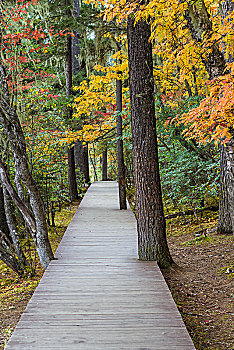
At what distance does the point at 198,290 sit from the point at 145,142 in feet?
7.13

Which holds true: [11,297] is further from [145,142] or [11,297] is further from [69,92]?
[69,92]

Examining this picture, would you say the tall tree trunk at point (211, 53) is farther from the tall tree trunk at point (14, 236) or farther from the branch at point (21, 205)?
the tall tree trunk at point (14, 236)

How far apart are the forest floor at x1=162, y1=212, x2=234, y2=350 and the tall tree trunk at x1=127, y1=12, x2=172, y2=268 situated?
53 centimetres

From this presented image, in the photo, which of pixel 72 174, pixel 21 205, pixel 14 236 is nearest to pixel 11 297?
pixel 14 236

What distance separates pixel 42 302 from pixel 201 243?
3882 mm

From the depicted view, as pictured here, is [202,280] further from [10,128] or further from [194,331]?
[10,128]

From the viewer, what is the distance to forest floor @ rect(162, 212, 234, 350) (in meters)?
3.47

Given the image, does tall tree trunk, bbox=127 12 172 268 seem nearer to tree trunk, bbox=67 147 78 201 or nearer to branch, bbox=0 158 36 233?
branch, bbox=0 158 36 233

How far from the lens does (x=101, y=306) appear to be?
357 centimetres

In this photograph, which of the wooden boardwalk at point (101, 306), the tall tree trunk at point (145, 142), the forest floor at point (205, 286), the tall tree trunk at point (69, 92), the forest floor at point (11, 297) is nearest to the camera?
the wooden boardwalk at point (101, 306)

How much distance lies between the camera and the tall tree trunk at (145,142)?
4.98 metres

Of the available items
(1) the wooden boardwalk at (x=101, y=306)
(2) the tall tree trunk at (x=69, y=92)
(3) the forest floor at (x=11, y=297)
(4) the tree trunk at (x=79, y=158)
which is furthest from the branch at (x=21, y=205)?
A: (4) the tree trunk at (x=79, y=158)

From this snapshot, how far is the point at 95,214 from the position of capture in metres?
8.80

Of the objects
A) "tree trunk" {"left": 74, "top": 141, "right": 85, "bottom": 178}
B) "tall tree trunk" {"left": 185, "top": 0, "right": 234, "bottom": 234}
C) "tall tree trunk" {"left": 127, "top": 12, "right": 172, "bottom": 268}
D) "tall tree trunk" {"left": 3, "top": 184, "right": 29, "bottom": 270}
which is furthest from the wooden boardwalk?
"tree trunk" {"left": 74, "top": 141, "right": 85, "bottom": 178}
